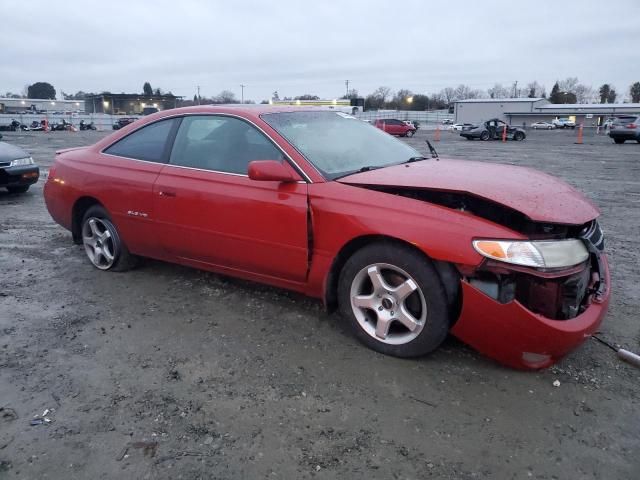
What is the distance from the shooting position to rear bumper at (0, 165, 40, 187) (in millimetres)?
8234

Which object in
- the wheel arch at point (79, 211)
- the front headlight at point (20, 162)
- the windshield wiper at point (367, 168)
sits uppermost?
the windshield wiper at point (367, 168)

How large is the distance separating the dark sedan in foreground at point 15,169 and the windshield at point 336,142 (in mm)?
6574

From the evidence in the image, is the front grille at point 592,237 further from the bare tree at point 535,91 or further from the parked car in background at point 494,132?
the bare tree at point 535,91

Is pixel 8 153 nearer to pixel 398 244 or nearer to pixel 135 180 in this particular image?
pixel 135 180

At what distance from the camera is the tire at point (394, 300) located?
2822 mm

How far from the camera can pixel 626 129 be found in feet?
80.8

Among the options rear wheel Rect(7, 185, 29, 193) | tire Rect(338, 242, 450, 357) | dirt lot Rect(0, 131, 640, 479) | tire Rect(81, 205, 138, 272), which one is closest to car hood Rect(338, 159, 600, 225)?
tire Rect(338, 242, 450, 357)

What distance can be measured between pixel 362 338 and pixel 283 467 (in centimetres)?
114

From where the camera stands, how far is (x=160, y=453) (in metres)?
2.26

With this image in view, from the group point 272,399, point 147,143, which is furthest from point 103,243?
point 272,399

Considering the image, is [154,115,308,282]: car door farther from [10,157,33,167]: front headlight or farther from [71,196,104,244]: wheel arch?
[10,157,33,167]: front headlight

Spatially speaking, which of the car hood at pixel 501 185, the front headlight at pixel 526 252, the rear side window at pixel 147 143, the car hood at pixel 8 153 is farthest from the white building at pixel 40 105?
the front headlight at pixel 526 252

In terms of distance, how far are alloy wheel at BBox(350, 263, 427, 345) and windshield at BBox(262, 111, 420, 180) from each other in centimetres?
74

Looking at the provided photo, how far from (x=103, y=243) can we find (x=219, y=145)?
5.33 ft
